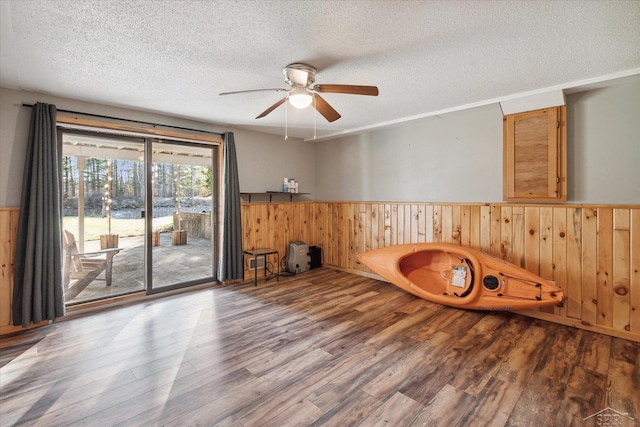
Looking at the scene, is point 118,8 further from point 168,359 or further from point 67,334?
point 67,334

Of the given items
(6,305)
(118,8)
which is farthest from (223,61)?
(6,305)

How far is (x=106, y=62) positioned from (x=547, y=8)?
3.03 m

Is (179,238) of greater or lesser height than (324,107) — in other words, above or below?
below

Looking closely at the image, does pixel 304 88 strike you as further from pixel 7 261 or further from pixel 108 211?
pixel 7 261

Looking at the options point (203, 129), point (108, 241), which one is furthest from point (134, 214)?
point (203, 129)

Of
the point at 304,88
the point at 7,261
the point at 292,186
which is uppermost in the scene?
the point at 304,88

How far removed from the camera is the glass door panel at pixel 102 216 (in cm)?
335

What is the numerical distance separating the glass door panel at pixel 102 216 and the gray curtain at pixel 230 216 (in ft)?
3.30

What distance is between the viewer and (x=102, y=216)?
353 cm

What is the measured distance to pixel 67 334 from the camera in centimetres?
281

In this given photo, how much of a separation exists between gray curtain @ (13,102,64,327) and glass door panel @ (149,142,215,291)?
1000mm

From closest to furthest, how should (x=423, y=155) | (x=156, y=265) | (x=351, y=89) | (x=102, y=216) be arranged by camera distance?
(x=351, y=89) < (x=102, y=216) < (x=156, y=265) < (x=423, y=155)

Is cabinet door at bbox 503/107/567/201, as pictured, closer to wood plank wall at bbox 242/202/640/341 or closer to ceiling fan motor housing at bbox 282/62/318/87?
wood plank wall at bbox 242/202/640/341

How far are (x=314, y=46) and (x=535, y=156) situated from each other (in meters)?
2.56
